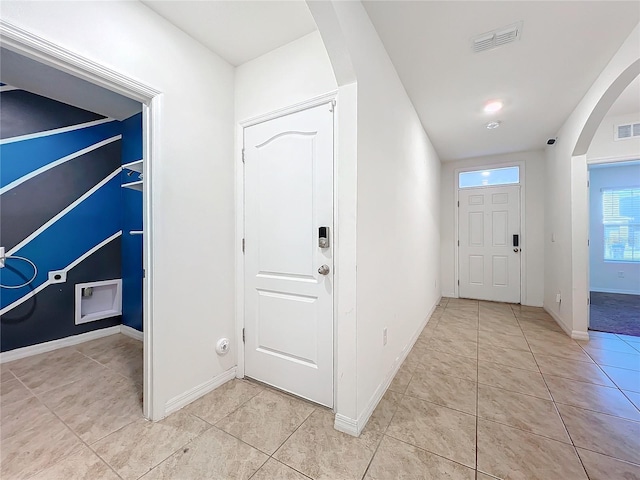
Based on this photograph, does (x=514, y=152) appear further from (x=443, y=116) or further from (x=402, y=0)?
(x=402, y=0)

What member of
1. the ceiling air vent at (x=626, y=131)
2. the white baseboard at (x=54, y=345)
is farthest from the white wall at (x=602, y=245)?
the white baseboard at (x=54, y=345)

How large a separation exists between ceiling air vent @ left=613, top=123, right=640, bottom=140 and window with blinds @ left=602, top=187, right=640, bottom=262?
10.3ft

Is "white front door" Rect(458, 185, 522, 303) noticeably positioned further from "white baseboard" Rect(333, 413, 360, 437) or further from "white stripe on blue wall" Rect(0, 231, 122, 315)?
"white stripe on blue wall" Rect(0, 231, 122, 315)

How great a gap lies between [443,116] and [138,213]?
3752mm

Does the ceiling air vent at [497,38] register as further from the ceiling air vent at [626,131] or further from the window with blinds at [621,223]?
the window with blinds at [621,223]

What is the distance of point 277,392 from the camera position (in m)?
1.96

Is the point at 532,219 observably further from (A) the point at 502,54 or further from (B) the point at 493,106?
(A) the point at 502,54

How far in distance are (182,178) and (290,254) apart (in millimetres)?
906

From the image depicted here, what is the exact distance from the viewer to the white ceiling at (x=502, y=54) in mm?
1656

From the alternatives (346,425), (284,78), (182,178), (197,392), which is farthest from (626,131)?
(197,392)

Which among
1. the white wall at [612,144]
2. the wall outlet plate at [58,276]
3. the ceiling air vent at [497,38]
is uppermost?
the ceiling air vent at [497,38]

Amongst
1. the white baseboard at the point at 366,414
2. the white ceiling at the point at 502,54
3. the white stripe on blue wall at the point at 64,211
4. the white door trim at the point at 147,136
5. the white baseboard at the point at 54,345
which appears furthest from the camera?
the white stripe on blue wall at the point at 64,211

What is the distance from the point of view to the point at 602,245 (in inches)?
215

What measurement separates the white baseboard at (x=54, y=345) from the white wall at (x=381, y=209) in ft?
10.5
